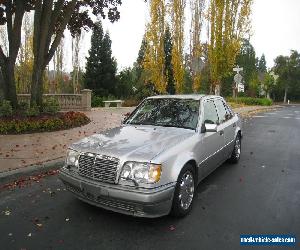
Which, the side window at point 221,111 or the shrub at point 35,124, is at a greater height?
the side window at point 221,111

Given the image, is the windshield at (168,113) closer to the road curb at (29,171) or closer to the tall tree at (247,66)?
the road curb at (29,171)

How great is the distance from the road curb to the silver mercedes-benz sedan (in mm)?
1979

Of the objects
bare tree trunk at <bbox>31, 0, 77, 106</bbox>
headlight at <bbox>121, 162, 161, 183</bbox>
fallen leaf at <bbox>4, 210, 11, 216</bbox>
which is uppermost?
bare tree trunk at <bbox>31, 0, 77, 106</bbox>

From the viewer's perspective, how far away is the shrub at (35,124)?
1103 centimetres

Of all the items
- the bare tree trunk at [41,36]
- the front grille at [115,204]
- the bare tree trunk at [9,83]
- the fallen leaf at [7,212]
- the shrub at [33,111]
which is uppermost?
the bare tree trunk at [41,36]

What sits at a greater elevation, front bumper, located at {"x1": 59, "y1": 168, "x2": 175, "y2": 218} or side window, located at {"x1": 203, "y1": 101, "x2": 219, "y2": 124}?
side window, located at {"x1": 203, "y1": 101, "x2": 219, "y2": 124}

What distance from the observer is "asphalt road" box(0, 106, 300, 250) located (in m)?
4.07

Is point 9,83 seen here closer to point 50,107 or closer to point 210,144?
point 50,107

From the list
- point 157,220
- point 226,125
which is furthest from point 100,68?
point 157,220

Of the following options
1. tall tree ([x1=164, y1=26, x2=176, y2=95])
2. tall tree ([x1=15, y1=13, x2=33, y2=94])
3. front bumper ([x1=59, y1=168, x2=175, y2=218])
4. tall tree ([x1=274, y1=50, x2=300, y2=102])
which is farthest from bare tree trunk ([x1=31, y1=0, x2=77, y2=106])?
tall tree ([x1=274, y1=50, x2=300, y2=102])

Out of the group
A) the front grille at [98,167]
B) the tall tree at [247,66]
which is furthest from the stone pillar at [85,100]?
the tall tree at [247,66]

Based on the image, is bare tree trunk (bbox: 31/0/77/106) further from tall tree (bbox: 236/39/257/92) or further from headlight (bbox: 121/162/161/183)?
tall tree (bbox: 236/39/257/92)

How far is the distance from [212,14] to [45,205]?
2066 centimetres

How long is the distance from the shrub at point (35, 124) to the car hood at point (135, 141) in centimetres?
652
